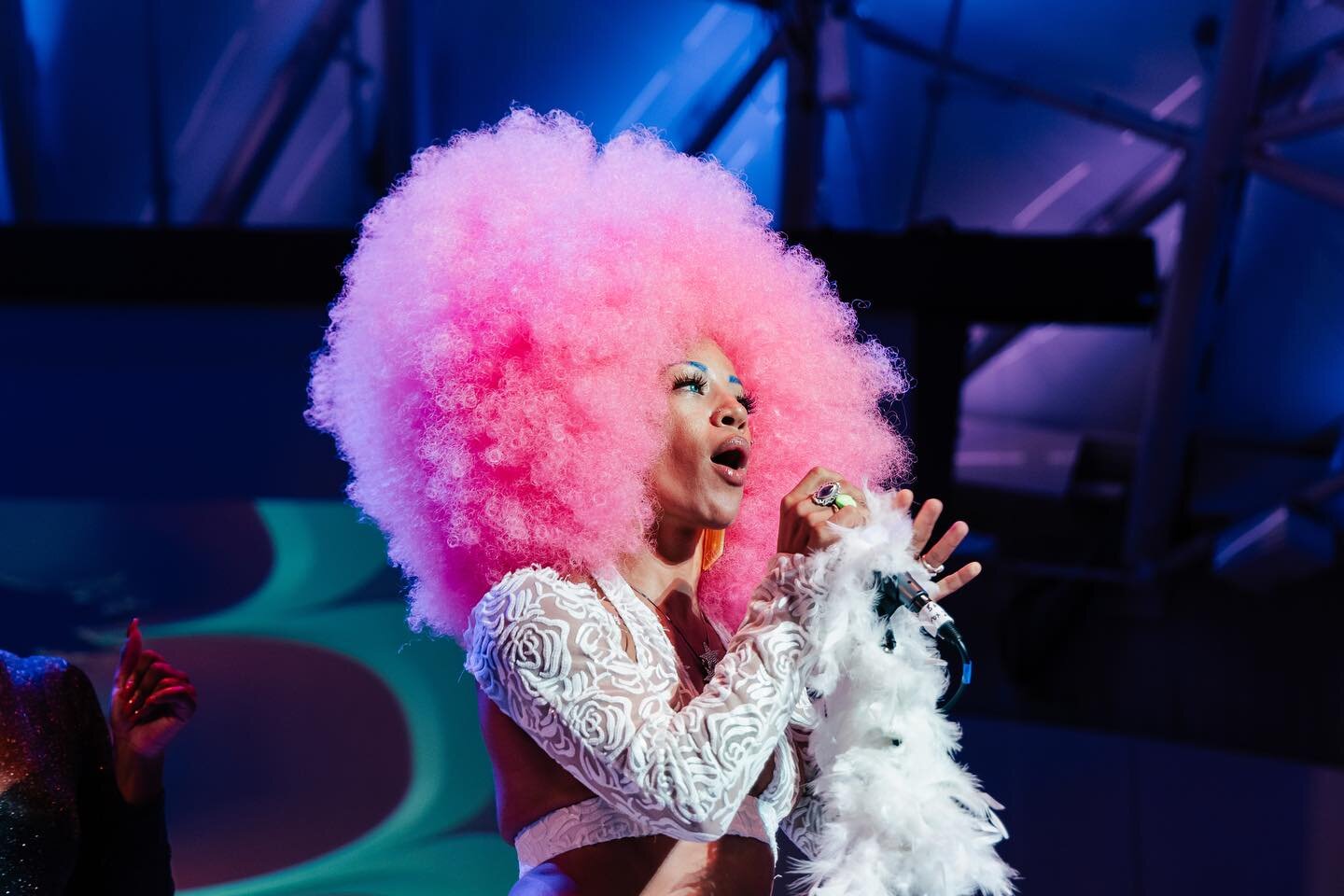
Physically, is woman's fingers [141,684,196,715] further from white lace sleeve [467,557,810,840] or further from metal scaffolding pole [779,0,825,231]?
metal scaffolding pole [779,0,825,231]

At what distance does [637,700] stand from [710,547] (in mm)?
490

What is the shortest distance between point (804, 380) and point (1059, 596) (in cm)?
457

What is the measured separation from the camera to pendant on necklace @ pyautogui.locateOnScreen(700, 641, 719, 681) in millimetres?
1443

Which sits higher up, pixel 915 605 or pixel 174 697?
pixel 915 605

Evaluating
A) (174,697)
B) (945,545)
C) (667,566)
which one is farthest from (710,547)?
(174,697)

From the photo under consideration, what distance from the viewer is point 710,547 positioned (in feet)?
5.42

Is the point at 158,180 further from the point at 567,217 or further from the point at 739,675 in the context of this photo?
the point at 739,675

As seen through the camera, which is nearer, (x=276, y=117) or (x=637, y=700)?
(x=637, y=700)

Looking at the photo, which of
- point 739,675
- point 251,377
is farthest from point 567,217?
point 251,377

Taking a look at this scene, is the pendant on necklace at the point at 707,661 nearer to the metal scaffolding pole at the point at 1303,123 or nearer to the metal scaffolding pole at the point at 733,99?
the metal scaffolding pole at the point at 733,99

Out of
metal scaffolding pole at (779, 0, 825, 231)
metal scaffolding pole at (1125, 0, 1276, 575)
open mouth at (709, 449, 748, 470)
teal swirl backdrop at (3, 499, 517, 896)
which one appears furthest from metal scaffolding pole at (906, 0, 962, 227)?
open mouth at (709, 449, 748, 470)

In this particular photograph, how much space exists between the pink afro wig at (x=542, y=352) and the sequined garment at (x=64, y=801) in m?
0.48

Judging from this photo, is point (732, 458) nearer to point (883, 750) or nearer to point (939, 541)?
point (939, 541)

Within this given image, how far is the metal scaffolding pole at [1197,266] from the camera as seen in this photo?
4.10m
